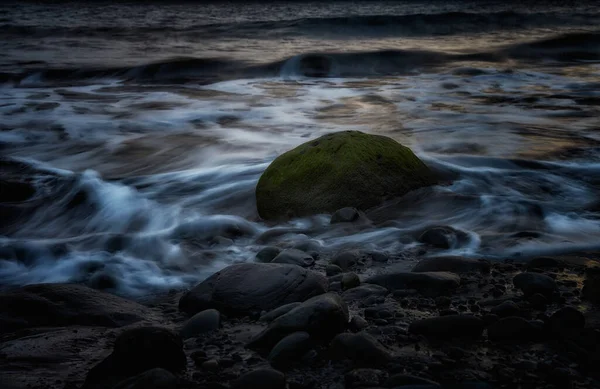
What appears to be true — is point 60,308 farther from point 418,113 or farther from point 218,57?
point 218,57

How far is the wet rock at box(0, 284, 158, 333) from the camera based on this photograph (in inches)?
98.3

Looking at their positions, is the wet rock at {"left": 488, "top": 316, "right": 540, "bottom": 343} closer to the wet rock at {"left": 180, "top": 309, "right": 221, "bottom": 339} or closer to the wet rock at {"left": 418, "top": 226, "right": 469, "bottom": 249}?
the wet rock at {"left": 180, "top": 309, "right": 221, "bottom": 339}

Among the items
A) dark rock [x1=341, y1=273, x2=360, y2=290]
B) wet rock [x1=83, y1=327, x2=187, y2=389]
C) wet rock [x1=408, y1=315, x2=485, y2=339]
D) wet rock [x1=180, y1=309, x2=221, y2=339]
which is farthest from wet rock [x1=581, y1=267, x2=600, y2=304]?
wet rock [x1=83, y1=327, x2=187, y2=389]

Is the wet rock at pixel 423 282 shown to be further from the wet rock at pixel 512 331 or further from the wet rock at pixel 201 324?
the wet rock at pixel 201 324

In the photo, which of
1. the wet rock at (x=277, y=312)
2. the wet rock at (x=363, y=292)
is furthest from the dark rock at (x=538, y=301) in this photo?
the wet rock at (x=277, y=312)

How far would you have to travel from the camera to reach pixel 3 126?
7508 millimetres

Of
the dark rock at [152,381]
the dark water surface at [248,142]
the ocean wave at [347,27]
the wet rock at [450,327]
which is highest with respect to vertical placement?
the ocean wave at [347,27]

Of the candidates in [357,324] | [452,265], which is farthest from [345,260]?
[357,324]

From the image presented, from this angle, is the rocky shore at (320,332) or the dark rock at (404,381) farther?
the rocky shore at (320,332)

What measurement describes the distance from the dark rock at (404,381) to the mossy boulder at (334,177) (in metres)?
2.05

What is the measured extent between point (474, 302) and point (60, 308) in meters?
1.74

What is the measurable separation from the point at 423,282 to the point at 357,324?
0.49 meters

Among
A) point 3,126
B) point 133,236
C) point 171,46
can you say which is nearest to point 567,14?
point 171,46

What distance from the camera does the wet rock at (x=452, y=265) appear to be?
2908 mm
